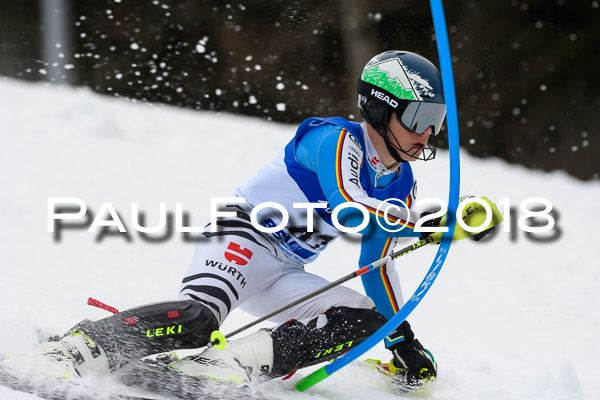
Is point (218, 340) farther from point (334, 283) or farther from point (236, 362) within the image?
point (334, 283)

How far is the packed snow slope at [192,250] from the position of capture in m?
3.87

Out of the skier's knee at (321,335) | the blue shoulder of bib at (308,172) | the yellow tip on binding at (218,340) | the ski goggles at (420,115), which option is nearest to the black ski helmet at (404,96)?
the ski goggles at (420,115)

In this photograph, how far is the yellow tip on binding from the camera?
9.02ft

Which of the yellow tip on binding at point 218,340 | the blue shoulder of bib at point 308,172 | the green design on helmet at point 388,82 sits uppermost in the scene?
the green design on helmet at point 388,82

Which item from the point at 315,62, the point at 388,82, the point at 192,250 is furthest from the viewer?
the point at 315,62

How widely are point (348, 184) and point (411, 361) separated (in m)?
0.93

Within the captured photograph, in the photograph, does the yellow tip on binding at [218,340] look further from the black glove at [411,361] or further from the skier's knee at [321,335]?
the black glove at [411,361]

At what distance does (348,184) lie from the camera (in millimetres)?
2824

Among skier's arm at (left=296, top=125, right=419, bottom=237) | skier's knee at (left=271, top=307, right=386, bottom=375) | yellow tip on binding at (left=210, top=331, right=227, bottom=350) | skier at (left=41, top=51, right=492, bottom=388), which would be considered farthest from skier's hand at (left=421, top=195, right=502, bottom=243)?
yellow tip on binding at (left=210, top=331, right=227, bottom=350)

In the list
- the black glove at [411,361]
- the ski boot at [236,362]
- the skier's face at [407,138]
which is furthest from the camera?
the black glove at [411,361]

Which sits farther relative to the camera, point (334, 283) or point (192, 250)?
point (192, 250)

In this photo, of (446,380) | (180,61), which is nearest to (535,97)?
(180,61)

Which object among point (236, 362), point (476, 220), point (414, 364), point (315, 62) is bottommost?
point (414, 364)

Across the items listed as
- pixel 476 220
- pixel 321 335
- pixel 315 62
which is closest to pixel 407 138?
pixel 476 220
